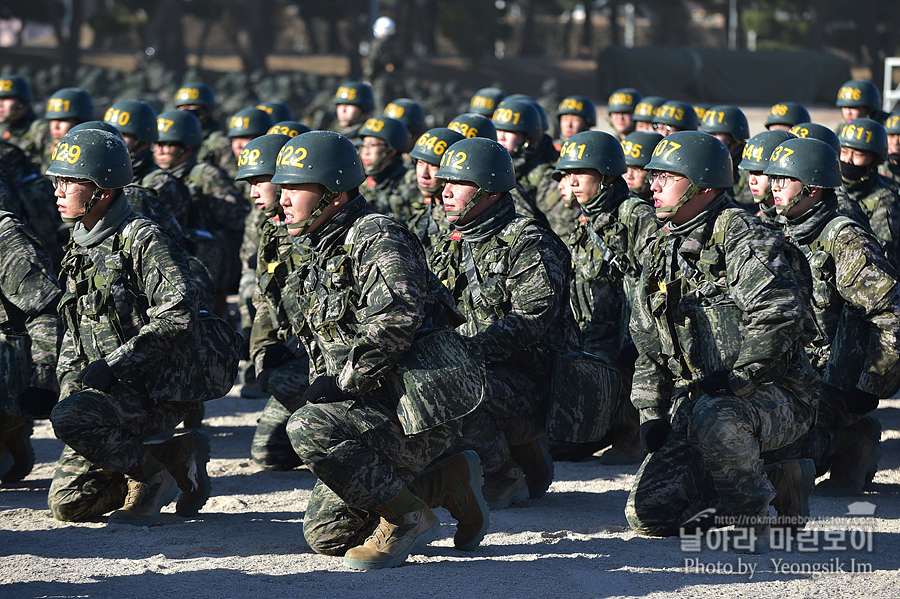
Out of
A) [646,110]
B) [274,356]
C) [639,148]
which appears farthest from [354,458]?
[646,110]

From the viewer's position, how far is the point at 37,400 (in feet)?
21.3

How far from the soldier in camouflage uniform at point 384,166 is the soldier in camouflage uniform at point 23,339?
12.6 ft

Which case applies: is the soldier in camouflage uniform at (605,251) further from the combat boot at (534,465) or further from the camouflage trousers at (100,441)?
the camouflage trousers at (100,441)

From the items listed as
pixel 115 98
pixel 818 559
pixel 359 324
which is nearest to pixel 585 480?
pixel 818 559

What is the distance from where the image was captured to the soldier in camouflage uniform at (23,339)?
6574 millimetres

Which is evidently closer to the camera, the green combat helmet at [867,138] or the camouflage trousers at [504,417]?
the camouflage trousers at [504,417]

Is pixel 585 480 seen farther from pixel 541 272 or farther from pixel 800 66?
pixel 800 66

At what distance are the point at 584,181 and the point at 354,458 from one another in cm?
326

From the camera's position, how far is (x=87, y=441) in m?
5.88

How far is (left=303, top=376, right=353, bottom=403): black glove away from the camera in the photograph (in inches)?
208

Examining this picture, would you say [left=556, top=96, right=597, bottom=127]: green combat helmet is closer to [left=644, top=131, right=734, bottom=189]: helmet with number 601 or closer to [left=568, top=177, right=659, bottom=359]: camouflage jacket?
[left=568, top=177, right=659, bottom=359]: camouflage jacket

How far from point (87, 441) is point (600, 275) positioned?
3751 millimetres

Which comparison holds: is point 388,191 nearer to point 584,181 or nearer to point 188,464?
point 584,181

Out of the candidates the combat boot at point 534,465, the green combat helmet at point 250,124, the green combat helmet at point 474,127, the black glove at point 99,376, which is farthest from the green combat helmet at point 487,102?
the black glove at point 99,376
